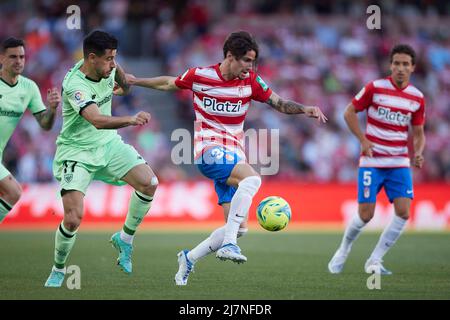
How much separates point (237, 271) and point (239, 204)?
2.03 m

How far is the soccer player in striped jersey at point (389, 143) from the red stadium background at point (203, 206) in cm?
834

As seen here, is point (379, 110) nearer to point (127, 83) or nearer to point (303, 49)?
point (127, 83)

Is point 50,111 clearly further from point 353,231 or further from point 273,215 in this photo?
point 353,231

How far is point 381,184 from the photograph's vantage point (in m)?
11.3

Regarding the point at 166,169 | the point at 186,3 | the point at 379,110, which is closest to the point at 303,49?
the point at 186,3

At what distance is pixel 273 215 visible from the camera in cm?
913

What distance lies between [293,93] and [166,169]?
4.63 meters

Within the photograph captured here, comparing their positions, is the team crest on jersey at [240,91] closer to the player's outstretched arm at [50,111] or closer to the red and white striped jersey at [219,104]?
the red and white striped jersey at [219,104]

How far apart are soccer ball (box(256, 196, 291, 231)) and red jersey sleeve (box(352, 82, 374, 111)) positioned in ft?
8.17

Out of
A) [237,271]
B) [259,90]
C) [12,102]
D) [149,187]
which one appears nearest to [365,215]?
[237,271]

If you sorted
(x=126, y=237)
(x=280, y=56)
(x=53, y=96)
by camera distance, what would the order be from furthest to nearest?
(x=280, y=56) → (x=126, y=237) → (x=53, y=96)

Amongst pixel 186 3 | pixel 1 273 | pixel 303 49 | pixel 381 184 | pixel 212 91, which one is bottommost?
pixel 1 273

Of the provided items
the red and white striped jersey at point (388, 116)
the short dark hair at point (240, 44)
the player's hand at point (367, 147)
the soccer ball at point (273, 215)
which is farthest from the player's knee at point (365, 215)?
the short dark hair at point (240, 44)

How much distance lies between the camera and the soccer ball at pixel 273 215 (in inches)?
359
